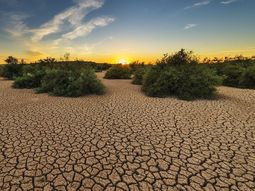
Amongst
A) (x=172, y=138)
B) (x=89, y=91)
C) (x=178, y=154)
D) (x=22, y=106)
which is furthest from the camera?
(x=89, y=91)

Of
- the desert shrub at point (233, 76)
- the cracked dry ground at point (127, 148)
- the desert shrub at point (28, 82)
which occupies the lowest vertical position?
the cracked dry ground at point (127, 148)

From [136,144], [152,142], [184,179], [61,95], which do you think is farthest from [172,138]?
→ [61,95]

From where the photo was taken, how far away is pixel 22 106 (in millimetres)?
7859

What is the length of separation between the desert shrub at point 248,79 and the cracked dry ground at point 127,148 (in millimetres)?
6682

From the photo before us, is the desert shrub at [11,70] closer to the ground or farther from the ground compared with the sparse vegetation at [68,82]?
farther from the ground

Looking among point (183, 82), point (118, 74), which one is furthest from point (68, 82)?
point (118, 74)

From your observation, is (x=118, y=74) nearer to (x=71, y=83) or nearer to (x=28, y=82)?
(x=28, y=82)

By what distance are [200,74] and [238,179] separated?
758 centimetres

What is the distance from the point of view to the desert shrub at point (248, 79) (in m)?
13.0

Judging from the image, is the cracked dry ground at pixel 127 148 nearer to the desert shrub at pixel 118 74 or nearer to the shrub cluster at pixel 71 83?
the shrub cluster at pixel 71 83

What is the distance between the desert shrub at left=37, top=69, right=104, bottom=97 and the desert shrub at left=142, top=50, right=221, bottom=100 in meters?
2.85

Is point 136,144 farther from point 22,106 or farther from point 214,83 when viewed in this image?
point 214,83

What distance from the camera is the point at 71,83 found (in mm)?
10297

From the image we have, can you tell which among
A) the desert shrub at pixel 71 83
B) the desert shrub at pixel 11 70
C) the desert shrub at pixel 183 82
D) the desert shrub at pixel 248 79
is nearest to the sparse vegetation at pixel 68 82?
the desert shrub at pixel 71 83
